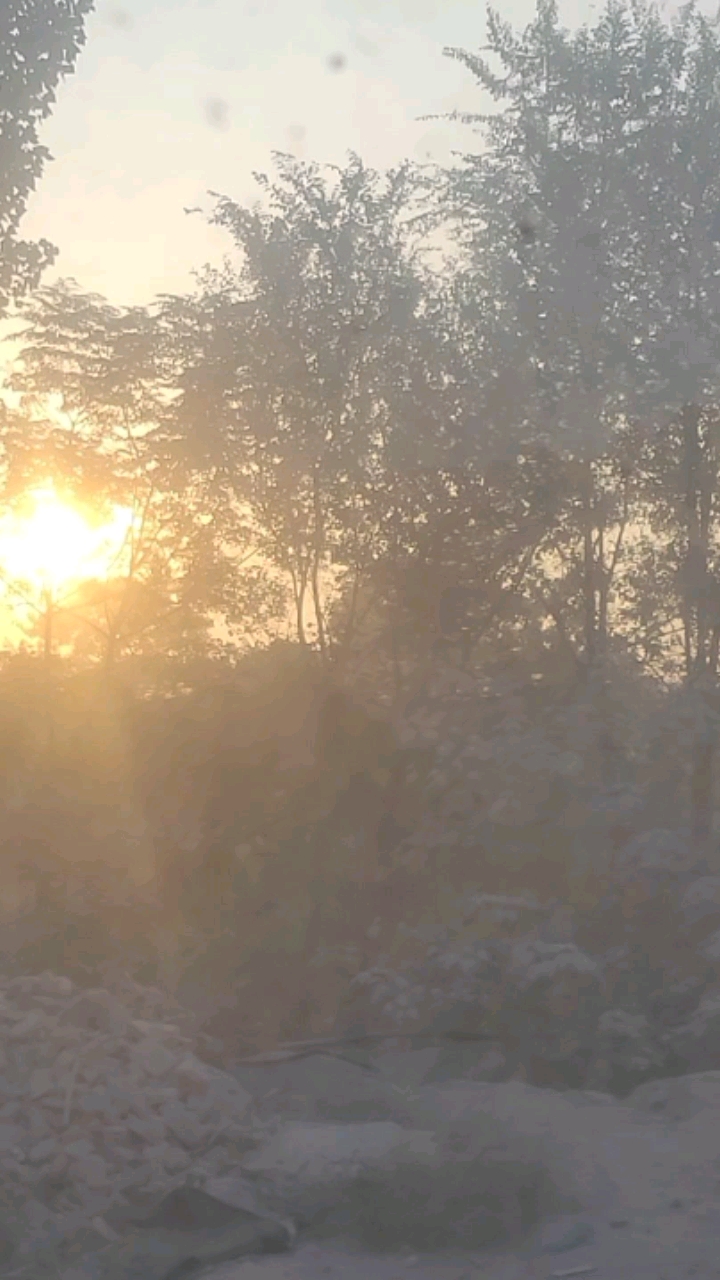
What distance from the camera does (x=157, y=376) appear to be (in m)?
23.5

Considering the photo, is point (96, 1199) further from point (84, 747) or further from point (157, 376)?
point (157, 376)

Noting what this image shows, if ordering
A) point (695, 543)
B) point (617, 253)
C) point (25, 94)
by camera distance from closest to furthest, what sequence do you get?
point (25, 94), point (617, 253), point (695, 543)

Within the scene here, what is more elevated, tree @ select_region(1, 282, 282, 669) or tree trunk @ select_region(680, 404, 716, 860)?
tree @ select_region(1, 282, 282, 669)

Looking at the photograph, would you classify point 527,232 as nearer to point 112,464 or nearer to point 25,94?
point 25,94

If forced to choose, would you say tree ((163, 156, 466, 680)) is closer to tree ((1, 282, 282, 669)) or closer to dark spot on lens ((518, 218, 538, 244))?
dark spot on lens ((518, 218, 538, 244))

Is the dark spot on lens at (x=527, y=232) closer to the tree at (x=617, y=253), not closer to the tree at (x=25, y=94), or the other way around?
the tree at (x=617, y=253)

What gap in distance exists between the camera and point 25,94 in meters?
10.0

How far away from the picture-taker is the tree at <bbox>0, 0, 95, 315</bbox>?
983cm

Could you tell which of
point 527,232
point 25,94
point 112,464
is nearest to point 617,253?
point 527,232

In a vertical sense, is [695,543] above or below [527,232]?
below

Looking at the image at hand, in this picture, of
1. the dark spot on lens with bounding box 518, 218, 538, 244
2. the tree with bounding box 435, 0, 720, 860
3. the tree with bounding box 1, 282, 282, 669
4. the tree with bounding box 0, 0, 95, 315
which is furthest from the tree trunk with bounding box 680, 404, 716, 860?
the tree with bounding box 1, 282, 282, 669

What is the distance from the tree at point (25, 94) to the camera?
9.83 meters

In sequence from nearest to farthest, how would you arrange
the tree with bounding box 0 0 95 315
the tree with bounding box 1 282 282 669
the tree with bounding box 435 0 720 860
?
the tree with bounding box 0 0 95 315, the tree with bounding box 435 0 720 860, the tree with bounding box 1 282 282 669

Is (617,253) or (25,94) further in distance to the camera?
(617,253)
